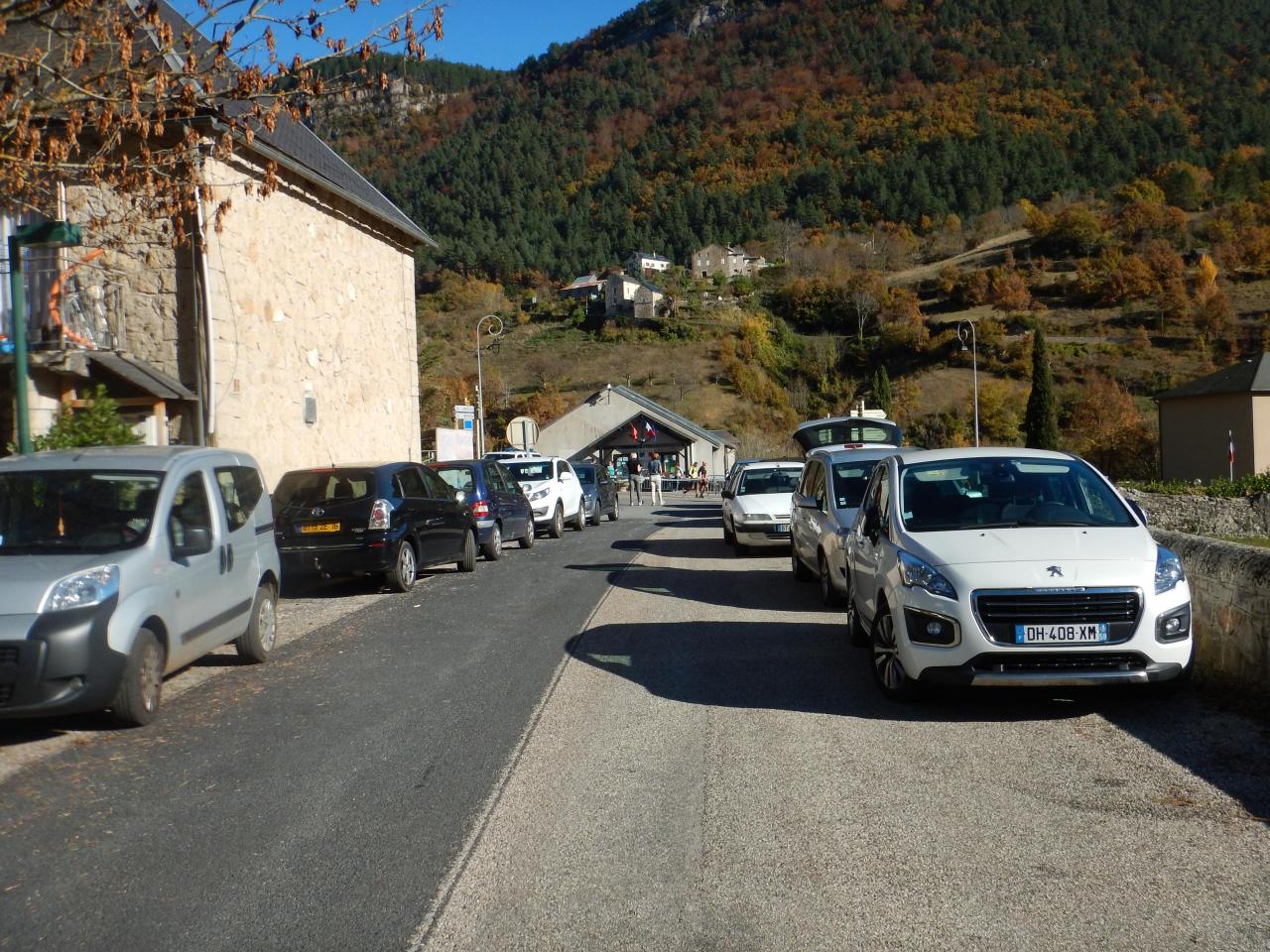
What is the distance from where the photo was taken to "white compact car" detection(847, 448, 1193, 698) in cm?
657

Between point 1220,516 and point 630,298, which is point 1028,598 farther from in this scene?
point 630,298

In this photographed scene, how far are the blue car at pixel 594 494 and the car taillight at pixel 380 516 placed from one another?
43.1 ft

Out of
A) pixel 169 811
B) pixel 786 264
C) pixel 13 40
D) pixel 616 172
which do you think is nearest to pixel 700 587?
pixel 169 811

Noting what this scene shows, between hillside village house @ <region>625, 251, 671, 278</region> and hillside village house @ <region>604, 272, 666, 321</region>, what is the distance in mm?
3936

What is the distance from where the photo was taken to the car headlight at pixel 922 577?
6828 mm

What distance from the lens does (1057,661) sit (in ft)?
21.7

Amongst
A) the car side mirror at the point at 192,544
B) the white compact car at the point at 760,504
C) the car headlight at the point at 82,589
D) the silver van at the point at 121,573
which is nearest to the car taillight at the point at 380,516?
the silver van at the point at 121,573

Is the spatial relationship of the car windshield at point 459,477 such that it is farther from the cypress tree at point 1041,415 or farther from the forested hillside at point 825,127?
the forested hillside at point 825,127

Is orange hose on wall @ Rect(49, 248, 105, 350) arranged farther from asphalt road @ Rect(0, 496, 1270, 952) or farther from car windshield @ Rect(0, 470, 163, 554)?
asphalt road @ Rect(0, 496, 1270, 952)

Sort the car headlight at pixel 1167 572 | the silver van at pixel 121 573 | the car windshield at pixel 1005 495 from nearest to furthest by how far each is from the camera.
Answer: the silver van at pixel 121 573 < the car headlight at pixel 1167 572 < the car windshield at pixel 1005 495

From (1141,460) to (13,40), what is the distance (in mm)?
41290

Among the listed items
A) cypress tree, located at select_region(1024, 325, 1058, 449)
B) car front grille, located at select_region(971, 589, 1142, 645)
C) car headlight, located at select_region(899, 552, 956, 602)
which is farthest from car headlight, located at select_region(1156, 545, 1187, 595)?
cypress tree, located at select_region(1024, 325, 1058, 449)

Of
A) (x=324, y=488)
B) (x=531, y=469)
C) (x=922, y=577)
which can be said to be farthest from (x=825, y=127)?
(x=922, y=577)

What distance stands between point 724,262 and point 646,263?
10216 millimetres
